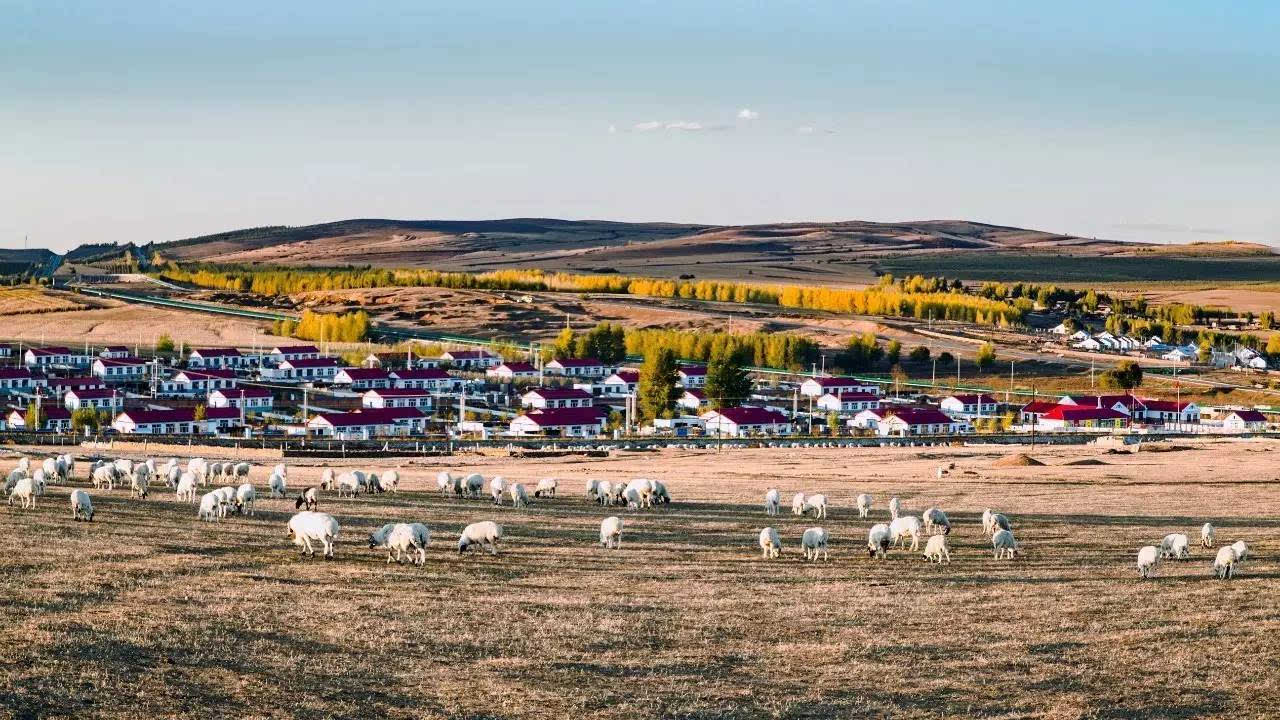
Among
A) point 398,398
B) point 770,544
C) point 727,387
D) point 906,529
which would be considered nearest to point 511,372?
point 398,398

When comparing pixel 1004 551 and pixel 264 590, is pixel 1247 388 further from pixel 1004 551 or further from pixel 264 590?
pixel 264 590

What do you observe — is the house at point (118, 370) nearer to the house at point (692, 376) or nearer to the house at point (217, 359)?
the house at point (217, 359)

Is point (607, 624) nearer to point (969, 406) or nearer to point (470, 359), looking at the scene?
point (969, 406)

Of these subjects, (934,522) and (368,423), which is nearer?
(934,522)

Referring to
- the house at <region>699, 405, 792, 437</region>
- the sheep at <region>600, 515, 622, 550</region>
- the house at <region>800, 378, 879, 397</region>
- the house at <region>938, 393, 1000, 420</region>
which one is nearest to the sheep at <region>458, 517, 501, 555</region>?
the sheep at <region>600, 515, 622, 550</region>

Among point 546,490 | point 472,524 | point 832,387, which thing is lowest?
point 832,387
